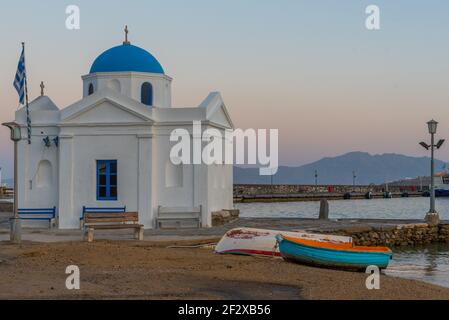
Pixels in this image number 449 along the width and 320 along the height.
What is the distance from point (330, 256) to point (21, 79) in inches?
547

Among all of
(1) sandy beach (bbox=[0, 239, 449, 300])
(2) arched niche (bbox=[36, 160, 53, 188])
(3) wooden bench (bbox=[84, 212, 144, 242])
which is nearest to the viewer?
(1) sandy beach (bbox=[0, 239, 449, 300])

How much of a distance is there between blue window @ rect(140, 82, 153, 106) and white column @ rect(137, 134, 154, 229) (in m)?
3.76

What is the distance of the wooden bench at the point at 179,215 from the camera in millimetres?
28641

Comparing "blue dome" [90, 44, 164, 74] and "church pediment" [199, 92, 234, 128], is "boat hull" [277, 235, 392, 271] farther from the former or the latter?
"blue dome" [90, 44, 164, 74]

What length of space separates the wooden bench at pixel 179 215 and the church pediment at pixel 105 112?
369 cm

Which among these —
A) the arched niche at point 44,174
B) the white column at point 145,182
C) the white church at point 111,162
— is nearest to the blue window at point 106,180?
the white church at point 111,162

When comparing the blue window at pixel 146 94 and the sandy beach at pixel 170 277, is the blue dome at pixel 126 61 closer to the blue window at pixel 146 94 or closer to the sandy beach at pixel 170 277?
the blue window at pixel 146 94

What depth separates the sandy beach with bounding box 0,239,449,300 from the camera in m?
13.4

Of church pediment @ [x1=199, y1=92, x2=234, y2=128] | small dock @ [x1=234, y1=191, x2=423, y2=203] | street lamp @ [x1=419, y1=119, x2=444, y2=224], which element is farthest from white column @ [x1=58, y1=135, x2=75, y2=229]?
small dock @ [x1=234, y1=191, x2=423, y2=203]

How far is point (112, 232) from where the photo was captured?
88.7 feet

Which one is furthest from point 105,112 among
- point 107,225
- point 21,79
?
point 107,225
